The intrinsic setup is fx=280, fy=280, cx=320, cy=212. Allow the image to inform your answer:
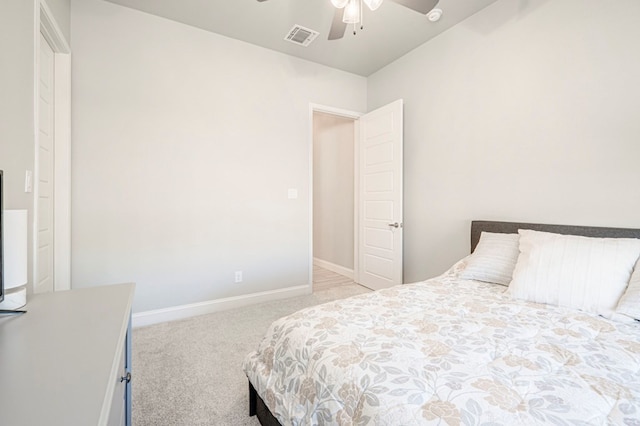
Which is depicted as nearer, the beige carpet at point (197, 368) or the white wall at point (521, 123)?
the beige carpet at point (197, 368)

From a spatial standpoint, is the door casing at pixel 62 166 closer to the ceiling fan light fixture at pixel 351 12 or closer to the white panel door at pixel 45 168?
the white panel door at pixel 45 168

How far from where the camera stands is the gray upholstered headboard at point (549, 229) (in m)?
1.73

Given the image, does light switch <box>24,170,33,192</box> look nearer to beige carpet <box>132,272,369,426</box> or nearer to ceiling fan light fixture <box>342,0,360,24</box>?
beige carpet <box>132,272,369,426</box>

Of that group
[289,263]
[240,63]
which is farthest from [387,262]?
[240,63]

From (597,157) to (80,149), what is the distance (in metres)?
3.90

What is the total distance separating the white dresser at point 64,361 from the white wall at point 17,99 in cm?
71

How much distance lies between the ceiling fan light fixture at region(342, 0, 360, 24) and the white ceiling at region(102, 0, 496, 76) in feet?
2.51

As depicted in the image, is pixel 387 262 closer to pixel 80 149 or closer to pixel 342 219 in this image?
pixel 342 219

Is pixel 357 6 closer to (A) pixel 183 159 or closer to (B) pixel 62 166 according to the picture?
(A) pixel 183 159

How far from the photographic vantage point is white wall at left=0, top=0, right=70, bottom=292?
132cm

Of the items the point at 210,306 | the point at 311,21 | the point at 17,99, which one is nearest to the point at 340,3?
the point at 311,21

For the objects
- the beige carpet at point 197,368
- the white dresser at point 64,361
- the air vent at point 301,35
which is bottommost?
the beige carpet at point 197,368

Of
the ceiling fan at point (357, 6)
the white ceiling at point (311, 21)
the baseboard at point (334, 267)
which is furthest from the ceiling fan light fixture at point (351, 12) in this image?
the baseboard at point (334, 267)

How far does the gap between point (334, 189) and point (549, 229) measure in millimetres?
3085
